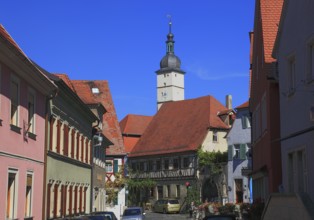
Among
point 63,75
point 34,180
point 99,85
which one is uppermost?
point 99,85

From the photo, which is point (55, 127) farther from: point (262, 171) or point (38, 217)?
point (262, 171)

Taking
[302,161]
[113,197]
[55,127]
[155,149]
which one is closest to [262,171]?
[302,161]

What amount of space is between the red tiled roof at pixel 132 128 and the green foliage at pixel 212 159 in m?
22.5

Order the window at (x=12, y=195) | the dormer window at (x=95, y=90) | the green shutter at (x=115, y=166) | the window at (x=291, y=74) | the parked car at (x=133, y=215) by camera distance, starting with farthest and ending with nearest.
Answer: the green shutter at (x=115, y=166) < the dormer window at (x=95, y=90) < the parked car at (x=133, y=215) < the window at (x=291, y=74) < the window at (x=12, y=195)

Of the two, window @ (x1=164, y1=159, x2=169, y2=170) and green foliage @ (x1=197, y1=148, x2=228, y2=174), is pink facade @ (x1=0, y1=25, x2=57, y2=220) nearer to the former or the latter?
green foliage @ (x1=197, y1=148, x2=228, y2=174)

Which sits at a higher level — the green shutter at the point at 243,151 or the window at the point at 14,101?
the green shutter at the point at 243,151

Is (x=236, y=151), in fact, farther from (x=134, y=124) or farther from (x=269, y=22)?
(x=134, y=124)

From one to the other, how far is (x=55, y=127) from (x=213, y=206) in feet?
66.8

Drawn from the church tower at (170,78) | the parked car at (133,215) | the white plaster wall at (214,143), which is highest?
the church tower at (170,78)

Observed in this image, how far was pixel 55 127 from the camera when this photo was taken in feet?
85.3

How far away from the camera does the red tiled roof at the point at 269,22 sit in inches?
955

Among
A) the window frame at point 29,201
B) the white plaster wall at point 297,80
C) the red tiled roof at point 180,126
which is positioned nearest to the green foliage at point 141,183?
the red tiled roof at point 180,126

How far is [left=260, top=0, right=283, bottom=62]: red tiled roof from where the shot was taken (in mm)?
24250

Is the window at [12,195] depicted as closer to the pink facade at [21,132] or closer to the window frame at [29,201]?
the pink facade at [21,132]
